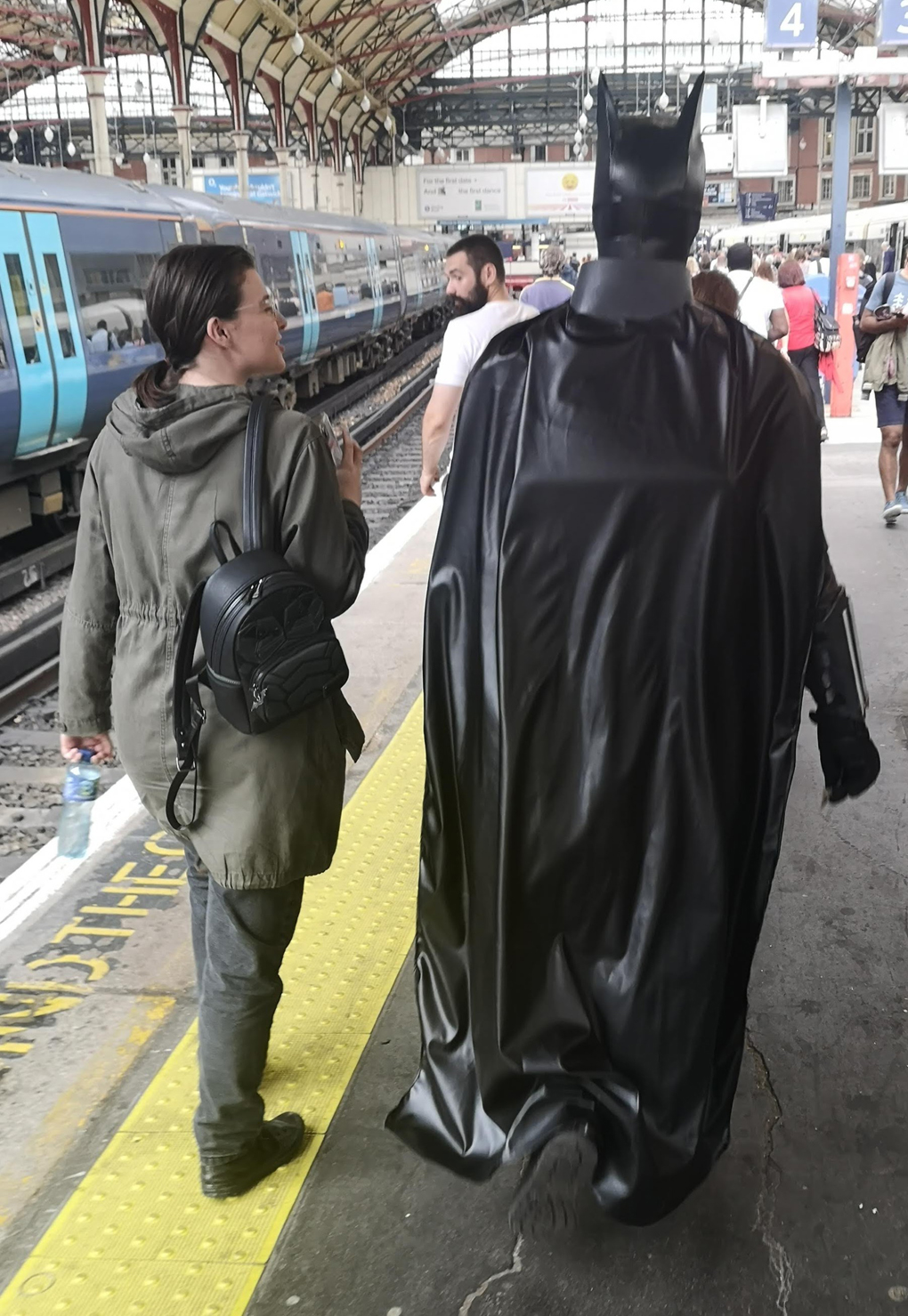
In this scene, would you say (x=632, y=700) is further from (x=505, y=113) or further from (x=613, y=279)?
(x=505, y=113)

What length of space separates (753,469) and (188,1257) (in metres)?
1.63

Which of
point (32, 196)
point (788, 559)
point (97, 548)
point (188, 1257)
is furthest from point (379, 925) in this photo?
point (32, 196)

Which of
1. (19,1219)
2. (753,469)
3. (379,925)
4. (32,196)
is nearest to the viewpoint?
(753,469)

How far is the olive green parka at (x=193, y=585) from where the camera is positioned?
6.66 ft

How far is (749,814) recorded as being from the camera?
1.97 meters

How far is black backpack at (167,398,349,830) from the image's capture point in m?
1.96

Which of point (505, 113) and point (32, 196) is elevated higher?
point (505, 113)

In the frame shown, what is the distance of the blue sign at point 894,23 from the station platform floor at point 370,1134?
1101 cm

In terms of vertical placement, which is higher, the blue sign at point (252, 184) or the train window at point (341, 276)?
the blue sign at point (252, 184)

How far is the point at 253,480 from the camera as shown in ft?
6.53

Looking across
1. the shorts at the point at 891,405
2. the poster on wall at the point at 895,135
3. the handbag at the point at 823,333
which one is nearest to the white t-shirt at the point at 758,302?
the handbag at the point at 823,333

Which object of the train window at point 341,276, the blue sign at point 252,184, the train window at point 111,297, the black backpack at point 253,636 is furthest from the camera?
the blue sign at point 252,184

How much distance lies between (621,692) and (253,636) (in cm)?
58

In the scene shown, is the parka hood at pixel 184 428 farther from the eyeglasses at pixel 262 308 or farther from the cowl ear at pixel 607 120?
the cowl ear at pixel 607 120
